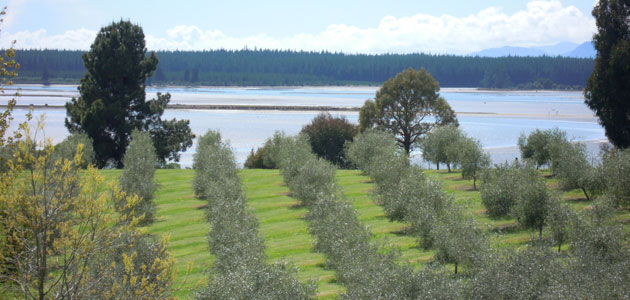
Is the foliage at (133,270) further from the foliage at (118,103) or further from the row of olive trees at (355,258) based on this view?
the foliage at (118,103)

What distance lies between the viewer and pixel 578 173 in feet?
118

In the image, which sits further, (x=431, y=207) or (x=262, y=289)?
(x=431, y=207)

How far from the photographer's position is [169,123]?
70.9 metres

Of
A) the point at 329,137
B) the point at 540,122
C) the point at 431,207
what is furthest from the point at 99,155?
the point at 540,122

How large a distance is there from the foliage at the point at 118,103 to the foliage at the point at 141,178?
19403mm

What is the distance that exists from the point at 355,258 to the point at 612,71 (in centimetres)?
2728

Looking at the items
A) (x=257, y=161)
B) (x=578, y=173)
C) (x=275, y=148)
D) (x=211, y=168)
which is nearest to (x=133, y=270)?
(x=211, y=168)

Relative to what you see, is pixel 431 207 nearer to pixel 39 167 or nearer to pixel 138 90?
pixel 39 167

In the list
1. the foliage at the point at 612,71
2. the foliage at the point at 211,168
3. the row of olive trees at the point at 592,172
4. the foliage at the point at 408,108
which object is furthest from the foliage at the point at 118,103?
the foliage at the point at 612,71

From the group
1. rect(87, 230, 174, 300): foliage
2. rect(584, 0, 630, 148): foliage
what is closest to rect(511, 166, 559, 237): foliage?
rect(584, 0, 630, 148): foliage

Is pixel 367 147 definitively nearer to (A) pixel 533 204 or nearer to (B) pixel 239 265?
(A) pixel 533 204

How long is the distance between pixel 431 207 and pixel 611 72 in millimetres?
18856

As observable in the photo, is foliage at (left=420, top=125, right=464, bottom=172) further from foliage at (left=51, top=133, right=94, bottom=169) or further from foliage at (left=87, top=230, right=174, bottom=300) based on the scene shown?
foliage at (left=87, top=230, right=174, bottom=300)

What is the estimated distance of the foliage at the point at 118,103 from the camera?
65.7 meters
